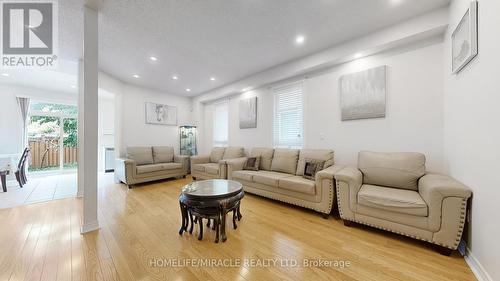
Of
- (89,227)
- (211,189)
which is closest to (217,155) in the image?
(211,189)

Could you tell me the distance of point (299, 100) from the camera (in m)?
3.95

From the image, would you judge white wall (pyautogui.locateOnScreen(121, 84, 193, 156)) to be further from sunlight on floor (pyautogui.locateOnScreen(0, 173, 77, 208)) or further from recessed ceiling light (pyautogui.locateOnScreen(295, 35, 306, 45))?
recessed ceiling light (pyautogui.locateOnScreen(295, 35, 306, 45))

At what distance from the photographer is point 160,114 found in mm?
5883

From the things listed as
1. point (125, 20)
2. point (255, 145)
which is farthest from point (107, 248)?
point (255, 145)

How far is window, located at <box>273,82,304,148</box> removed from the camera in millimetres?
3951

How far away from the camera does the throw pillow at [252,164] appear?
157 inches

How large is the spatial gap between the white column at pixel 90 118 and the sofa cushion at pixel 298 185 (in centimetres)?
260

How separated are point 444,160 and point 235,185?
2.83m

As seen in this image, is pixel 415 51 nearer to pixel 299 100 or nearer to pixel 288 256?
pixel 299 100

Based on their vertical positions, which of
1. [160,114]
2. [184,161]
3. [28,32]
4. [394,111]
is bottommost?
[184,161]

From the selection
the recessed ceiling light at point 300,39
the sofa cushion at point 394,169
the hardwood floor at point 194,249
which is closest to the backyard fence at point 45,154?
the hardwood floor at point 194,249

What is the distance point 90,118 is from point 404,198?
377cm

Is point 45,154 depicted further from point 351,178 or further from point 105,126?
point 351,178

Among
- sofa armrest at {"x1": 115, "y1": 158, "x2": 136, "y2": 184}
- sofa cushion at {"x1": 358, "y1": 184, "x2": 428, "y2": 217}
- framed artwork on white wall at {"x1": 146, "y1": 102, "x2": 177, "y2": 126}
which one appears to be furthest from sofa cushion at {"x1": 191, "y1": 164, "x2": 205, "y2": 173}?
sofa cushion at {"x1": 358, "y1": 184, "x2": 428, "y2": 217}
